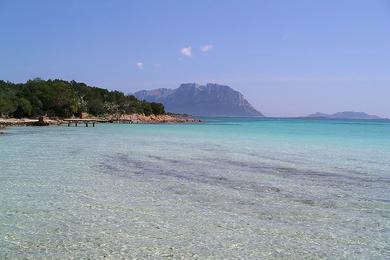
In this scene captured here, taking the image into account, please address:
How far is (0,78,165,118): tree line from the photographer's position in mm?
83000

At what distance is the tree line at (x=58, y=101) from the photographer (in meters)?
83.0

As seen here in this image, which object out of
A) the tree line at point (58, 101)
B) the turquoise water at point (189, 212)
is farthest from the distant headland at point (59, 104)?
the turquoise water at point (189, 212)

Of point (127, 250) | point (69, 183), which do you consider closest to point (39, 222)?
point (127, 250)

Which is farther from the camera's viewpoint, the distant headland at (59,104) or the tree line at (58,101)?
the tree line at (58,101)

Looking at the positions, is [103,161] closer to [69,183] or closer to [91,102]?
[69,183]

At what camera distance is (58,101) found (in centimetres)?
9494

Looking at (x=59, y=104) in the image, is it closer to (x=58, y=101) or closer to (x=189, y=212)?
(x=58, y=101)

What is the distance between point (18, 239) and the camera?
8.73 metres

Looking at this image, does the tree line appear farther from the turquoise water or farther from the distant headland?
the turquoise water

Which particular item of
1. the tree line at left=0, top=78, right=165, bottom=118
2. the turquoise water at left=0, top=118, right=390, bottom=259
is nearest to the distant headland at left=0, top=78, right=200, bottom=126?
the tree line at left=0, top=78, right=165, bottom=118

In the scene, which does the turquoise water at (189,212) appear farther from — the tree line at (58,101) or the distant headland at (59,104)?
the tree line at (58,101)

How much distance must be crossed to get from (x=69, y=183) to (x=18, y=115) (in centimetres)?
7696

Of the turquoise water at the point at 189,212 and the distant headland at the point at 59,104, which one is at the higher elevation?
the distant headland at the point at 59,104

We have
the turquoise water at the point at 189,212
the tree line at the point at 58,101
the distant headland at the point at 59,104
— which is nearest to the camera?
the turquoise water at the point at 189,212
